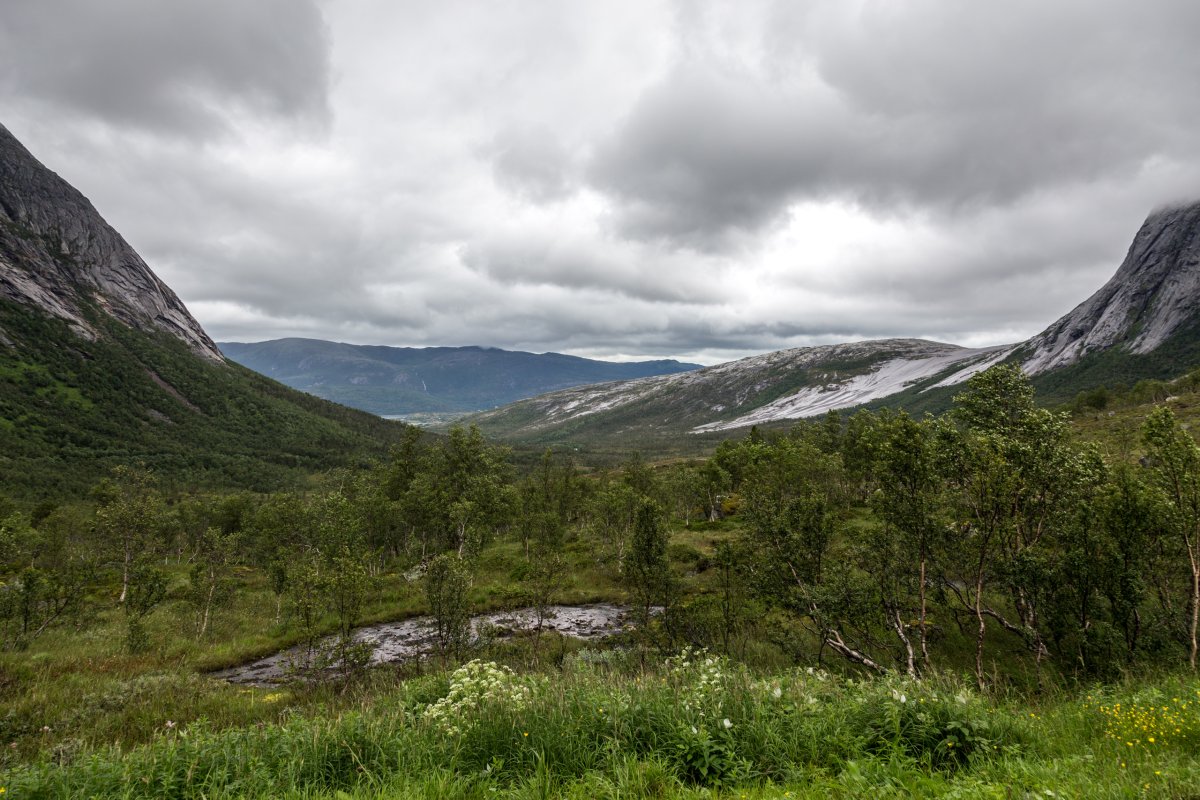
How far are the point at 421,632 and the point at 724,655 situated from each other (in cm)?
2872

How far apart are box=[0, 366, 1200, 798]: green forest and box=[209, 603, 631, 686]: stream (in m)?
1.28

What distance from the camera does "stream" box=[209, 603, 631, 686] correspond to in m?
29.2

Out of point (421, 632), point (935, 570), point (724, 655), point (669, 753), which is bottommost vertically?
point (421, 632)

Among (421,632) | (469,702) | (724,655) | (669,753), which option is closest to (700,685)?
(669,753)

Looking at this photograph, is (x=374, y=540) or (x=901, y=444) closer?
(x=901, y=444)

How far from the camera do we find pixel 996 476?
1848cm

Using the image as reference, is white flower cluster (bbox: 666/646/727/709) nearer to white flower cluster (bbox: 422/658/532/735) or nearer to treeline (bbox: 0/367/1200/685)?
white flower cluster (bbox: 422/658/532/735)

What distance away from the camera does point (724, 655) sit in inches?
669

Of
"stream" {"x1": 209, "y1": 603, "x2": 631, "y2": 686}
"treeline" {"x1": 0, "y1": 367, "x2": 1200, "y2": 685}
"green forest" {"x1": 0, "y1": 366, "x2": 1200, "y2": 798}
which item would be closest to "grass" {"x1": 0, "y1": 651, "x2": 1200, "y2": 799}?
"green forest" {"x1": 0, "y1": 366, "x2": 1200, "y2": 798}

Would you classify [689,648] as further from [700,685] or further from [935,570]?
[935,570]

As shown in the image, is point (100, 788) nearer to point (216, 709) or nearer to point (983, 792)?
point (983, 792)

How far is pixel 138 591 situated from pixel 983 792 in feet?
141

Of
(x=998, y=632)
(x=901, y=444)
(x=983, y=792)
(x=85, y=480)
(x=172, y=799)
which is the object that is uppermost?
(x=901, y=444)

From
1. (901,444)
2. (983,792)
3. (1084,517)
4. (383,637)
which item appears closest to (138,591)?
(383,637)
